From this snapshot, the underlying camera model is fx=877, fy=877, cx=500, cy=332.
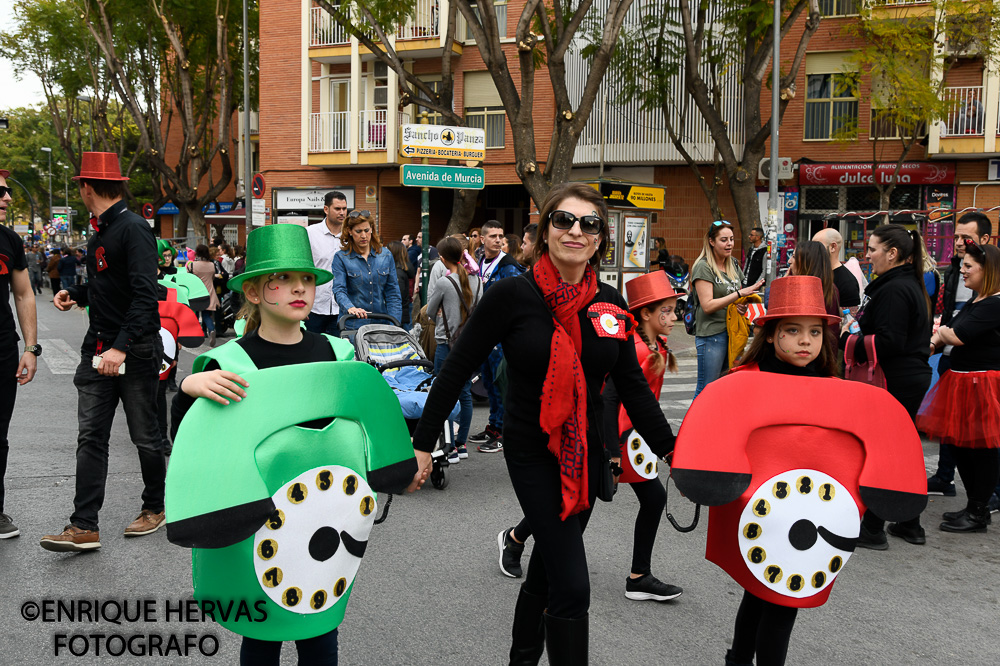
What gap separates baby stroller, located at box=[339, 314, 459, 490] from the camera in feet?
21.5

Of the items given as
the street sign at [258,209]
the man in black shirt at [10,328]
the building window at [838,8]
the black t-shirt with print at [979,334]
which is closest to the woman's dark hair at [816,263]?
the black t-shirt with print at [979,334]

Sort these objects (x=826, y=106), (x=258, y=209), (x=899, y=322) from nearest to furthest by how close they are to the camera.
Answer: (x=899, y=322)
(x=258, y=209)
(x=826, y=106)

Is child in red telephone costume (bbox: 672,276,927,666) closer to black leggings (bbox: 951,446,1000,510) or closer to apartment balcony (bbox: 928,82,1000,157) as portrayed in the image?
black leggings (bbox: 951,446,1000,510)

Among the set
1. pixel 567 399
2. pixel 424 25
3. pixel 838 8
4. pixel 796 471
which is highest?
pixel 424 25

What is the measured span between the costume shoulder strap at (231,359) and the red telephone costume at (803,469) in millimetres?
1379

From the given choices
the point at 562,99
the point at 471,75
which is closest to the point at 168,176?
the point at 471,75

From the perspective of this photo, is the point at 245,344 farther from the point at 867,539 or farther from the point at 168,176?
the point at 168,176

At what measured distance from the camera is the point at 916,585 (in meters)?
4.75

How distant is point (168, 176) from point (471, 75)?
39.1 feet

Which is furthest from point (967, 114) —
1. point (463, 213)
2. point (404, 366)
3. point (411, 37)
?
point (404, 366)

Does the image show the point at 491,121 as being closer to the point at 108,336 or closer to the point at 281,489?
the point at 108,336

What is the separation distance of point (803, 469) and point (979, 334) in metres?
3.47

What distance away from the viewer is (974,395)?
558 centimetres

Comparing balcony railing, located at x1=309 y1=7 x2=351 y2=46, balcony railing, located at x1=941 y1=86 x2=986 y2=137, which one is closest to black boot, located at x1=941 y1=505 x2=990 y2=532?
balcony railing, located at x1=941 y1=86 x2=986 y2=137
